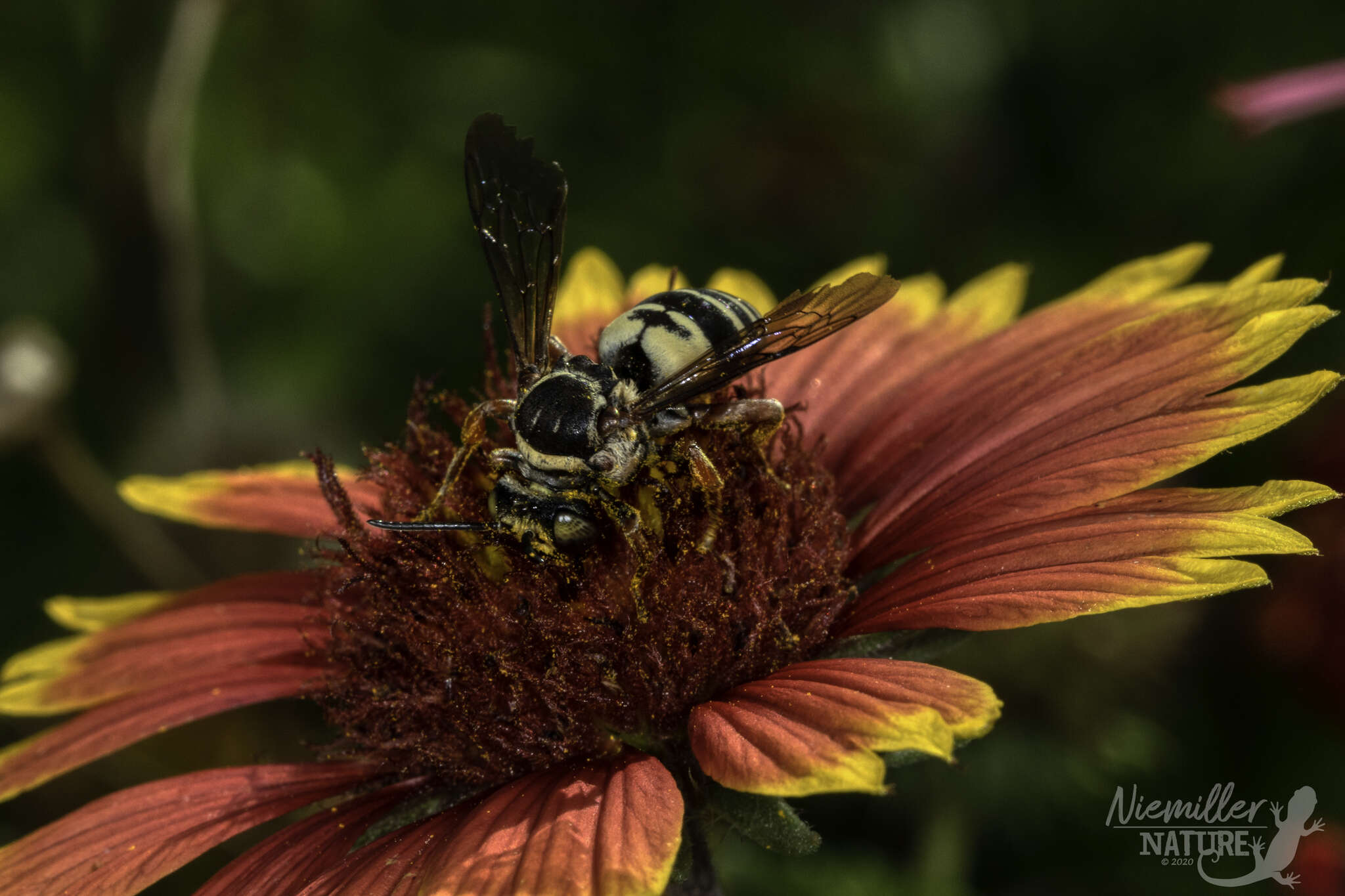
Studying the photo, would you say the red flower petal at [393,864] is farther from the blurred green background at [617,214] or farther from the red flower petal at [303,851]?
the blurred green background at [617,214]

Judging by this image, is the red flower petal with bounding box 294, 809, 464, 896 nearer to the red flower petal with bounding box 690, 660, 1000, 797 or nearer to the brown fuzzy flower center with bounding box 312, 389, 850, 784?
the brown fuzzy flower center with bounding box 312, 389, 850, 784

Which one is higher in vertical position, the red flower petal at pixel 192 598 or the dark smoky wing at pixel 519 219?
the dark smoky wing at pixel 519 219

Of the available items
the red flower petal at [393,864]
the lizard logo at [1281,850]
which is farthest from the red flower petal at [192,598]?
the lizard logo at [1281,850]

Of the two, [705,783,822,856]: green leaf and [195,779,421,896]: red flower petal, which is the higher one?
[195,779,421,896]: red flower petal

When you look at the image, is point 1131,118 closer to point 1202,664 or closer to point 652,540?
point 1202,664

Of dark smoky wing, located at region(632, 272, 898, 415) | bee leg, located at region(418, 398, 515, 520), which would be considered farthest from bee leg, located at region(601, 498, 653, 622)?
bee leg, located at region(418, 398, 515, 520)

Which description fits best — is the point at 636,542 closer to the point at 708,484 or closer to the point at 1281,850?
the point at 708,484
